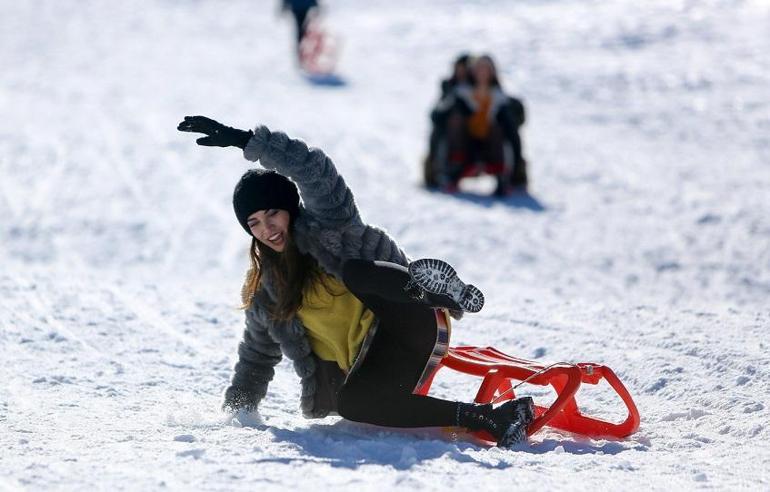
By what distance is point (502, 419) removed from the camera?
3277 mm

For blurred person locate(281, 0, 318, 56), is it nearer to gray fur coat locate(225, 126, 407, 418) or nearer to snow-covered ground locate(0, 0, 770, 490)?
snow-covered ground locate(0, 0, 770, 490)

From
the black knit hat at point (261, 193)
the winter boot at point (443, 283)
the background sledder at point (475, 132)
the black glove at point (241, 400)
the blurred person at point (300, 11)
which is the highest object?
the blurred person at point (300, 11)

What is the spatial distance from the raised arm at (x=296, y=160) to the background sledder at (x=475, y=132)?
208 inches

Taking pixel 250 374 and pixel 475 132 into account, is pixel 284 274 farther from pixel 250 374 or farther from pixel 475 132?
pixel 475 132

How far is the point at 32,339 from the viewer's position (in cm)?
472

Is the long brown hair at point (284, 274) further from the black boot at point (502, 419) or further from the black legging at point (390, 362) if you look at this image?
the black boot at point (502, 419)

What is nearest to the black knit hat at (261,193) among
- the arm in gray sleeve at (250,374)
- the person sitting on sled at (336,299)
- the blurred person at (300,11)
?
the person sitting on sled at (336,299)

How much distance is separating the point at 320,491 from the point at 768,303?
4.06 meters

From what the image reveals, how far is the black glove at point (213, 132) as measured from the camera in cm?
322

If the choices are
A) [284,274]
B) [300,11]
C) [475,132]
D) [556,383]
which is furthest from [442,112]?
[300,11]

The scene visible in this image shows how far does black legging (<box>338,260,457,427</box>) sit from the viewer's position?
10.9ft

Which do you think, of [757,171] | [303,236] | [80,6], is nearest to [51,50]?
[80,6]

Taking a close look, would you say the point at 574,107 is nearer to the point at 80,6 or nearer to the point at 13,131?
the point at 13,131

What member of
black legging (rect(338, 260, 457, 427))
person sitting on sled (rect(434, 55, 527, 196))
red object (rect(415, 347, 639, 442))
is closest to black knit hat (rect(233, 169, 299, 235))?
black legging (rect(338, 260, 457, 427))
